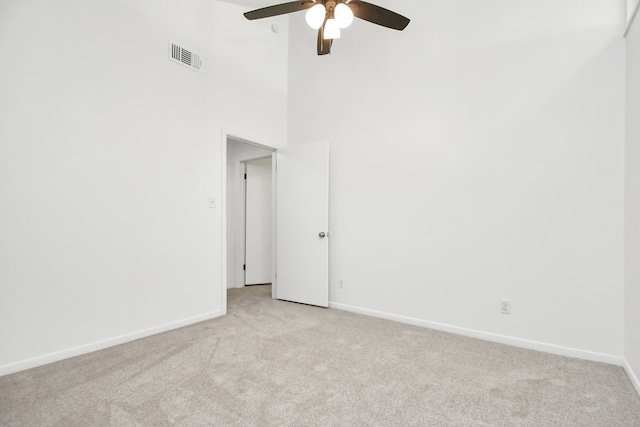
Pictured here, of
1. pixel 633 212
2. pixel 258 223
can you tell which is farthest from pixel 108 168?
pixel 633 212

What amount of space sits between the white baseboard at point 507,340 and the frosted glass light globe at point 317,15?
2732 millimetres

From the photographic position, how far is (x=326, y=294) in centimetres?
358

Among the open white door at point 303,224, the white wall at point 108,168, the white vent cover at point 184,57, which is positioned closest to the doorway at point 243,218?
the open white door at point 303,224

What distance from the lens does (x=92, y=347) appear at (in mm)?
2326

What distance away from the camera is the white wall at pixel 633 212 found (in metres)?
1.87

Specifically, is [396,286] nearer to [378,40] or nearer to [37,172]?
[378,40]

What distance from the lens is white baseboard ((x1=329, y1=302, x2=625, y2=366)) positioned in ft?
7.22

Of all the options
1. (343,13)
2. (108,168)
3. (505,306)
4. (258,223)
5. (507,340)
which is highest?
(343,13)

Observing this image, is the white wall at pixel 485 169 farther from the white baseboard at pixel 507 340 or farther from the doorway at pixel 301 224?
the doorway at pixel 301 224

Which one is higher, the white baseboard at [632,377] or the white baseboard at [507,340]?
the white baseboard at [632,377]

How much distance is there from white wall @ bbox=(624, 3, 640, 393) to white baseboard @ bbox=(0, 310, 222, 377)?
3.42 meters

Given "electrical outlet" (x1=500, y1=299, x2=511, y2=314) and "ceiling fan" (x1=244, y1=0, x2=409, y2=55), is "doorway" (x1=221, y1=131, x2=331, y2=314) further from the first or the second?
"electrical outlet" (x1=500, y1=299, x2=511, y2=314)

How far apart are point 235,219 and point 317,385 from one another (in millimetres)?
3442

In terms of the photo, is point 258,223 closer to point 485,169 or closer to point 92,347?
point 92,347
